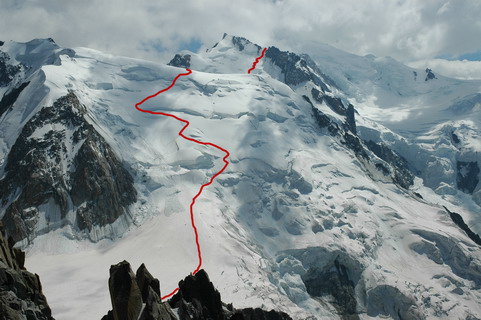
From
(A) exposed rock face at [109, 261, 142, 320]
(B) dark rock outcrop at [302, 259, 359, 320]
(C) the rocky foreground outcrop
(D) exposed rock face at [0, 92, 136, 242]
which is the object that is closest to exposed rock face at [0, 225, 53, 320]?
(C) the rocky foreground outcrop

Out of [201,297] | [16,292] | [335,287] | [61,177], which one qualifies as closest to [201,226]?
[335,287]

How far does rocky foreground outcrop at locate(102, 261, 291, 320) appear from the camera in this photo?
48094 mm

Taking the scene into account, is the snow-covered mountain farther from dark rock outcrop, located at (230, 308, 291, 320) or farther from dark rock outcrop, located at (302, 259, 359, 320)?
dark rock outcrop, located at (230, 308, 291, 320)

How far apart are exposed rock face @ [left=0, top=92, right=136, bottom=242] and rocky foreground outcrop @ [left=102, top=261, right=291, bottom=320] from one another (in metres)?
83.6

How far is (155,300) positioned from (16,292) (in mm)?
12754

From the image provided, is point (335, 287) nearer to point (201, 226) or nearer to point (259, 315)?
point (201, 226)

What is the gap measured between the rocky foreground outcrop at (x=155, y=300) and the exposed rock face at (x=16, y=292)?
6.73 metres

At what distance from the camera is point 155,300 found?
177ft

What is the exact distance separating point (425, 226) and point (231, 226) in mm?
72150

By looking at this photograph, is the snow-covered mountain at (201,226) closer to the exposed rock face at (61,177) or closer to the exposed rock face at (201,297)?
the exposed rock face at (61,177)

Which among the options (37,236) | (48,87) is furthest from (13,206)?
(48,87)

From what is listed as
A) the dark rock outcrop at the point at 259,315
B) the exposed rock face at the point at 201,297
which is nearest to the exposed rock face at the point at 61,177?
the dark rock outcrop at the point at 259,315

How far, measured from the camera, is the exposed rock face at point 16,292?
4500cm

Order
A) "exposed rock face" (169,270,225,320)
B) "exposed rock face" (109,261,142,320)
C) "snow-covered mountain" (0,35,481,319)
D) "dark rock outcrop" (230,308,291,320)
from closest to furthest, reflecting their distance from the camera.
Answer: "exposed rock face" (109,261,142,320) → "exposed rock face" (169,270,225,320) → "dark rock outcrop" (230,308,291,320) → "snow-covered mountain" (0,35,481,319)
